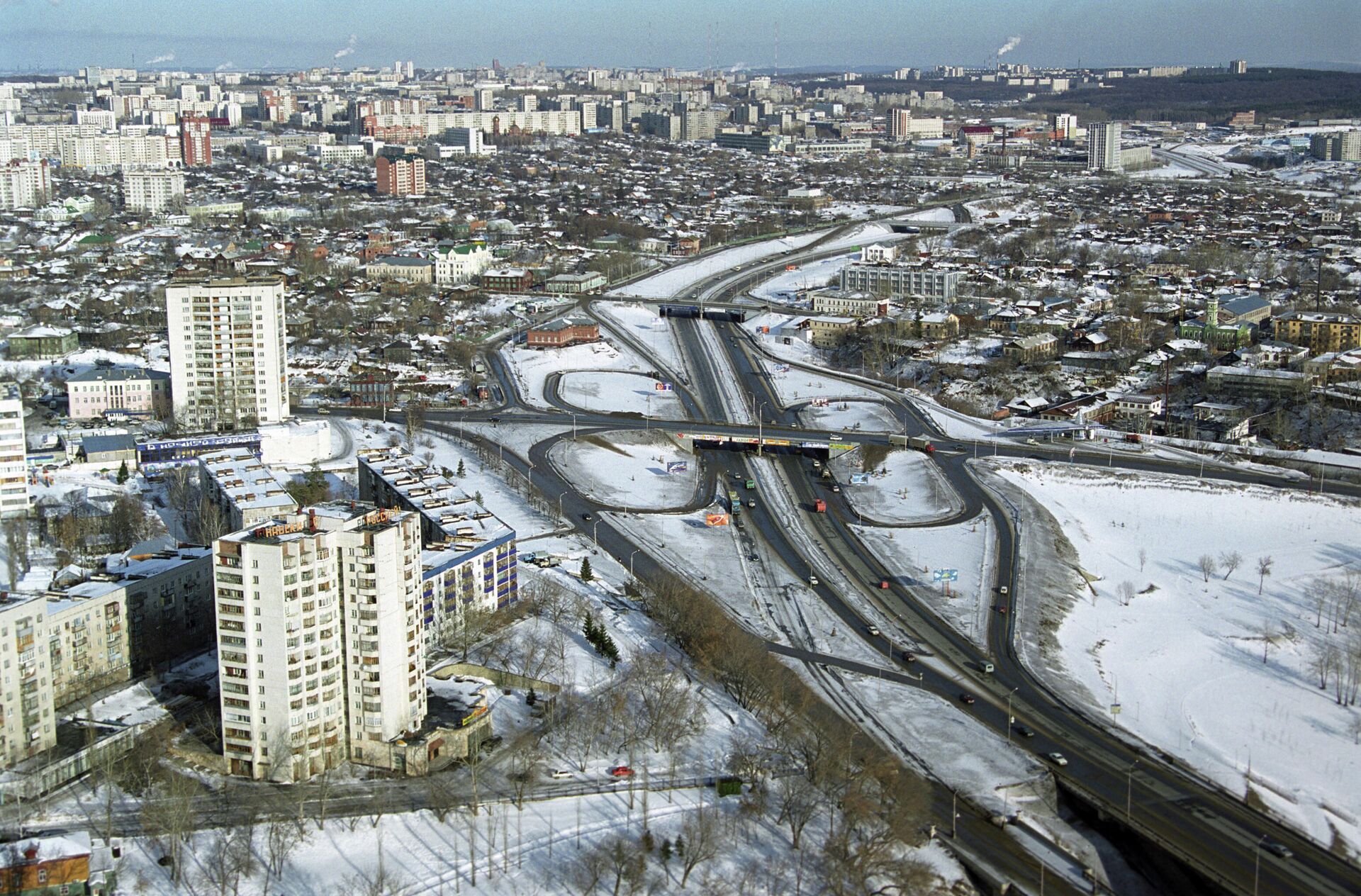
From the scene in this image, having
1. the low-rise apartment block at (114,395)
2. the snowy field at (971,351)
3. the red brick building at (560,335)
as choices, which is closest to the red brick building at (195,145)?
the red brick building at (560,335)

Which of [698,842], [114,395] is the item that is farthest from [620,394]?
[698,842]

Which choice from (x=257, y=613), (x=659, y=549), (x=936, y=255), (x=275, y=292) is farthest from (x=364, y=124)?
(x=257, y=613)

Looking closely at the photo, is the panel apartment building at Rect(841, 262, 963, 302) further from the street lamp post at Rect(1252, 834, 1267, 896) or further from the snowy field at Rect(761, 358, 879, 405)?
the street lamp post at Rect(1252, 834, 1267, 896)

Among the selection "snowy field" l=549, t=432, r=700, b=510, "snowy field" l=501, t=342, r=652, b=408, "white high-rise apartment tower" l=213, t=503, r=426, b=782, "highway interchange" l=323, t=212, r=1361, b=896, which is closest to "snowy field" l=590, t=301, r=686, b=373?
"highway interchange" l=323, t=212, r=1361, b=896

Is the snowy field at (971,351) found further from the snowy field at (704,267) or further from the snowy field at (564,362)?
the snowy field at (704,267)

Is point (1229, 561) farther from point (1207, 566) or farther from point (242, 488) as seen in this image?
point (242, 488)

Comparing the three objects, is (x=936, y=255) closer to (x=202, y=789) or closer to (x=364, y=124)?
(x=202, y=789)
